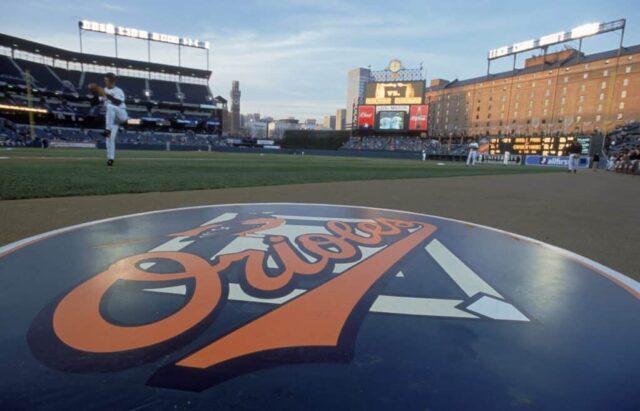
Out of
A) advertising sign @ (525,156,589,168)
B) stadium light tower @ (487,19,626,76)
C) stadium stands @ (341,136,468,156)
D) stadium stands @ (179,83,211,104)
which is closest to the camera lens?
advertising sign @ (525,156,589,168)

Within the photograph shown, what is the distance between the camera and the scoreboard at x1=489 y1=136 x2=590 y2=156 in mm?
32656

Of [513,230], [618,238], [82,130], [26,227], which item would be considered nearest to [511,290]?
[513,230]

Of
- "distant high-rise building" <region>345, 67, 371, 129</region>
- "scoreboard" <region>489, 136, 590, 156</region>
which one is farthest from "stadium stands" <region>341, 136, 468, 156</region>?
"distant high-rise building" <region>345, 67, 371, 129</region>

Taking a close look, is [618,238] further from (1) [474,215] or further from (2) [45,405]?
(2) [45,405]

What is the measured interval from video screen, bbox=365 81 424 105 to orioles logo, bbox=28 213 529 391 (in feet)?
169

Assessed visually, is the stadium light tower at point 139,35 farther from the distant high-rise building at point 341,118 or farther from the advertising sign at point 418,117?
the distant high-rise building at point 341,118

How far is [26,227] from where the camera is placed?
2.93 metres

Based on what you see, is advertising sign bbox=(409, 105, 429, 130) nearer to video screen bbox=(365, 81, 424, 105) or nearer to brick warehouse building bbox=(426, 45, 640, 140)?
video screen bbox=(365, 81, 424, 105)

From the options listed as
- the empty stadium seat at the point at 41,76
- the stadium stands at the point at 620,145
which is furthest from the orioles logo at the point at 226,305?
the empty stadium seat at the point at 41,76

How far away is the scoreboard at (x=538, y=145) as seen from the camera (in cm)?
3266

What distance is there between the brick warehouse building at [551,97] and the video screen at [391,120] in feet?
110

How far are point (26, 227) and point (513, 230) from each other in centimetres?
477

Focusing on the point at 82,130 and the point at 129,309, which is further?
the point at 82,130

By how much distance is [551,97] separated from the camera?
69812 mm
